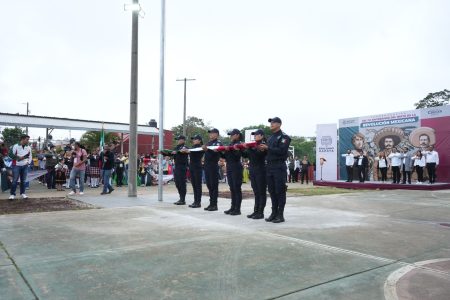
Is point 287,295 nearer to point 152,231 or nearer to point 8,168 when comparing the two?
point 152,231

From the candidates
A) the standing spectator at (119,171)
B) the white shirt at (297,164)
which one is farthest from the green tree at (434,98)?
the standing spectator at (119,171)

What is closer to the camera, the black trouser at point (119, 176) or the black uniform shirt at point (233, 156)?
the black uniform shirt at point (233, 156)

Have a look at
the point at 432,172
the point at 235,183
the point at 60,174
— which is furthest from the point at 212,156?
the point at 432,172

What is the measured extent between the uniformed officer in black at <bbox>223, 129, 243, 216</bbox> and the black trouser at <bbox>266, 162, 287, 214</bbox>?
906 mm

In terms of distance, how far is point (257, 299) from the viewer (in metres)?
2.67

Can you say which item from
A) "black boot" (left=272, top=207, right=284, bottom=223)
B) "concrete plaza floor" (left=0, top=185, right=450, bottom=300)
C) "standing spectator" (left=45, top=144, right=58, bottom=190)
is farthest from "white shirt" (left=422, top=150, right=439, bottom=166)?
"standing spectator" (left=45, top=144, right=58, bottom=190)

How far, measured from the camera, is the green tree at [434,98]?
54.2 metres

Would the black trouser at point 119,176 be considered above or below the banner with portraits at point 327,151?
below

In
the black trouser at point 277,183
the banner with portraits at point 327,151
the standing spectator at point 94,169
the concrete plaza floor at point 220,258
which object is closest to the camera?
the concrete plaza floor at point 220,258

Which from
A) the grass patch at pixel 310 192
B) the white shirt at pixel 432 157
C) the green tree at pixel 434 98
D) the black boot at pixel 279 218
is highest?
the green tree at pixel 434 98

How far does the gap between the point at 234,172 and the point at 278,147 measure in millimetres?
1373

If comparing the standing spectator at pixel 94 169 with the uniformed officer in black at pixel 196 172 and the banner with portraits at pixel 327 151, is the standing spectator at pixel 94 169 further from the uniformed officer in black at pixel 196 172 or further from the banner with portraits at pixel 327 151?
the banner with portraits at pixel 327 151

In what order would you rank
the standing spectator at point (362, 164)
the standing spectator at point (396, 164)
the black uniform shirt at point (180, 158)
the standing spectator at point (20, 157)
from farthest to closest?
the standing spectator at point (362, 164), the standing spectator at point (396, 164), the standing spectator at point (20, 157), the black uniform shirt at point (180, 158)

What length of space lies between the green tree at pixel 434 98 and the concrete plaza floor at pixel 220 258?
185ft
